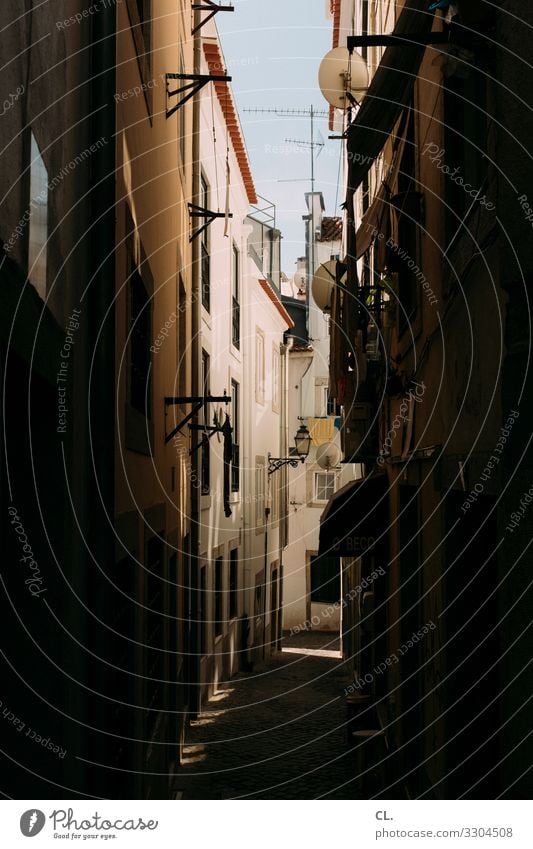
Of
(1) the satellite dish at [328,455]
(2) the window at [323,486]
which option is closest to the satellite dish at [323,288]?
(1) the satellite dish at [328,455]

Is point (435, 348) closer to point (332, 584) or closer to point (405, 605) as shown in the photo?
point (405, 605)

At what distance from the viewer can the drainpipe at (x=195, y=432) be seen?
13172 mm

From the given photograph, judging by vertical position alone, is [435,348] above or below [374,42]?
below

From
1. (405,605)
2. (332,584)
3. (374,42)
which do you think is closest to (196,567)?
(405,605)

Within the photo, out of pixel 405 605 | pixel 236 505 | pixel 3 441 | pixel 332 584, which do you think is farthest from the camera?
pixel 332 584

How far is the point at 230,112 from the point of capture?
59.2 feet

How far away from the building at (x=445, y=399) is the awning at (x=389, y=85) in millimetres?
16

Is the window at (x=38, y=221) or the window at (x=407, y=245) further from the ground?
the window at (x=407, y=245)

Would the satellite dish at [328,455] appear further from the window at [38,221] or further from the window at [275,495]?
the window at [38,221]

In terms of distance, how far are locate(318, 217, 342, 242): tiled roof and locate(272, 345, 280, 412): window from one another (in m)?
5.49

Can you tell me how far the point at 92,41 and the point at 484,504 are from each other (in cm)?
367

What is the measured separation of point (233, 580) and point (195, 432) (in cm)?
756

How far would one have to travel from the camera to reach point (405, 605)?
9.43 m
